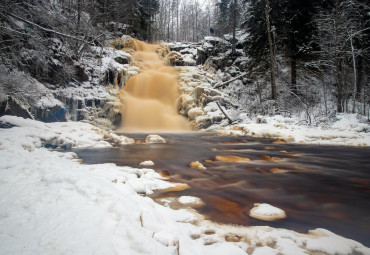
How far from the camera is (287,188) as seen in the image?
329 centimetres

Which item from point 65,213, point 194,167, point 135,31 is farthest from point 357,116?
point 135,31

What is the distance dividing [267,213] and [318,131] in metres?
7.82

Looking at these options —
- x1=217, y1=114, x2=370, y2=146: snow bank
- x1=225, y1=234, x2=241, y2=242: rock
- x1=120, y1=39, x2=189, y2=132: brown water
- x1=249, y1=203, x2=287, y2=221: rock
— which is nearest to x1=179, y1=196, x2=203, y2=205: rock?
x1=249, y1=203, x2=287, y2=221: rock

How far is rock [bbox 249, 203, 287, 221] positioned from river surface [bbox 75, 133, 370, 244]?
0.23ft

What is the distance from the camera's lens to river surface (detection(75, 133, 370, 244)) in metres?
2.24

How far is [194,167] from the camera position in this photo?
15.1ft

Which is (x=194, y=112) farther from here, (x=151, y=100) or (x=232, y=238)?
(x=232, y=238)

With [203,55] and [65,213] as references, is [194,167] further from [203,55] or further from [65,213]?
[203,55]

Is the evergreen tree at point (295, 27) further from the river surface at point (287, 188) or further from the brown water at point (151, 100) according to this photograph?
the river surface at point (287, 188)

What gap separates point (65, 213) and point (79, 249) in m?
0.49

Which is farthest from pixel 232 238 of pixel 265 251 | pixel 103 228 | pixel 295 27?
pixel 295 27

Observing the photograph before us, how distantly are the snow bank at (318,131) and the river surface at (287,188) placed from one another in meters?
Answer: 2.16

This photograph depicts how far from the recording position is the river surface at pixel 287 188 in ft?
7.35

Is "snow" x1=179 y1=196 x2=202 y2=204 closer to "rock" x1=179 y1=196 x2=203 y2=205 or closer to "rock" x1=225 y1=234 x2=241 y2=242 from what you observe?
"rock" x1=179 y1=196 x2=203 y2=205
